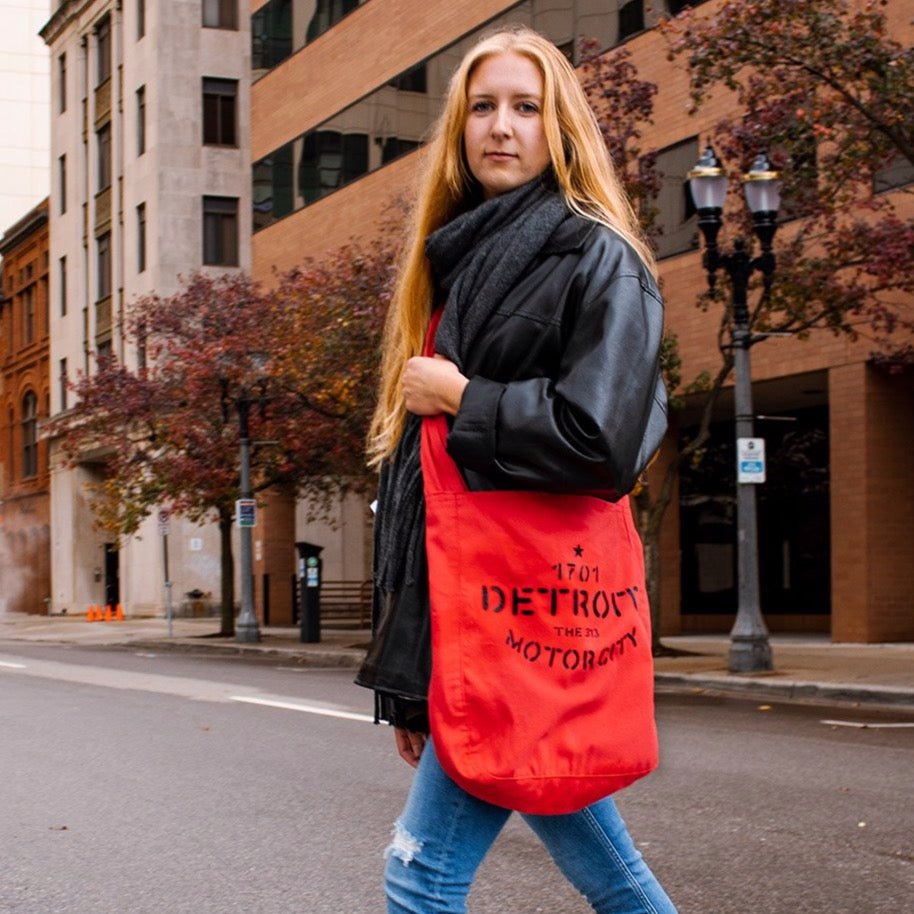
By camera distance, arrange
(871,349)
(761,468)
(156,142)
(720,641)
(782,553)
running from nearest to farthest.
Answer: (761,468)
(871,349)
(720,641)
(782,553)
(156,142)

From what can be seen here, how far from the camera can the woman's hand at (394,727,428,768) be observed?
2.65 m

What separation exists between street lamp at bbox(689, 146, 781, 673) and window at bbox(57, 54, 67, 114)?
39270mm

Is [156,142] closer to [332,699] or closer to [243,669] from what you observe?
[243,669]

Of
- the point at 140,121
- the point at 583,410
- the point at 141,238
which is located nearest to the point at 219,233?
the point at 141,238

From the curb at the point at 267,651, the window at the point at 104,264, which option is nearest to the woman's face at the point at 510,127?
the curb at the point at 267,651

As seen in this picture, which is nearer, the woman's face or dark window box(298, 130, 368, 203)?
the woman's face

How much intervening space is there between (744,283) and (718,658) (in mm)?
4626

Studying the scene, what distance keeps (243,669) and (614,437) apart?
55.5ft

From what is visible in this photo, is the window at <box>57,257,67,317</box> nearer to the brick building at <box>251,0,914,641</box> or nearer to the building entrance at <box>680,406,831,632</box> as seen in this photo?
the brick building at <box>251,0,914,641</box>

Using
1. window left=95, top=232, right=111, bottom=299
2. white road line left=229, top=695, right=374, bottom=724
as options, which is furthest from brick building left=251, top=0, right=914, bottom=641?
window left=95, top=232, right=111, bottom=299

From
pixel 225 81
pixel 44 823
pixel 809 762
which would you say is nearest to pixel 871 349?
pixel 809 762

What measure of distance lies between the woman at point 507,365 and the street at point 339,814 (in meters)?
2.74

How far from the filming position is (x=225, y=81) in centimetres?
4244

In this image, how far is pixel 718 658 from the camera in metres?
18.4
